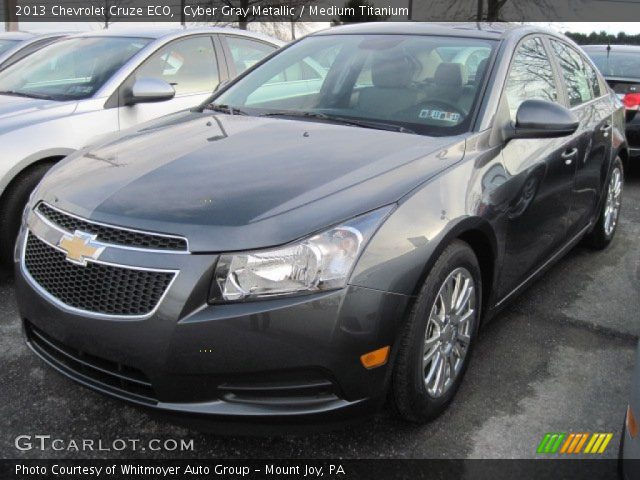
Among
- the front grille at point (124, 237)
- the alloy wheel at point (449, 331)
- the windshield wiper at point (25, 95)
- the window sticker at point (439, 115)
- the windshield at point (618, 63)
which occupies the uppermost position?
the window sticker at point (439, 115)

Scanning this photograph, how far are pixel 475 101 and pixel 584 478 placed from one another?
166cm

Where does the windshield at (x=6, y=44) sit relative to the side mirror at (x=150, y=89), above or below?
below

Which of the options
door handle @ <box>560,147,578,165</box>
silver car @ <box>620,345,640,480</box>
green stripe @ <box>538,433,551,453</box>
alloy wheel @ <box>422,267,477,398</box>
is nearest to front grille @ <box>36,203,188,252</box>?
alloy wheel @ <box>422,267,477,398</box>

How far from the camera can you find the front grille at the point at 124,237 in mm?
2068

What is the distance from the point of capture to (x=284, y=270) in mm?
2057

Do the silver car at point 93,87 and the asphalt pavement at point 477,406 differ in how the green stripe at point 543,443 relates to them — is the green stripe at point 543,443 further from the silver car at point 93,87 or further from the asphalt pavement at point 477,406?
the silver car at point 93,87

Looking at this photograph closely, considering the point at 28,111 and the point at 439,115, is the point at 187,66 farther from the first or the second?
the point at 439,115

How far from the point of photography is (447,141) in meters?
2.72

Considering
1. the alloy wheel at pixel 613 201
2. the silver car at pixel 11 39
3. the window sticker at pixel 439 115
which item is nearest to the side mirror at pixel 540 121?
the window sticker at pixel 439 115

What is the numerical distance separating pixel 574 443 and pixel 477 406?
41cm

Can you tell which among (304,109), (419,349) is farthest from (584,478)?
(304,109)

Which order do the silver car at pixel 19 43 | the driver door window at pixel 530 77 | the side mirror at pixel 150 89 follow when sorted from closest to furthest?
1. the driver door window at pixel 530 77
2. the side mirror at pixel 150 89
3. the silver car at pixel 19 43

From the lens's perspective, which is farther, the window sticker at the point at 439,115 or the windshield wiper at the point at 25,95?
the windshield wiper at the point at 25,95

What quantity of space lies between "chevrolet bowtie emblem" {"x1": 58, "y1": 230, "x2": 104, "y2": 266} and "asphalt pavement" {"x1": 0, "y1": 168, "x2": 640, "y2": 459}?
509mm
